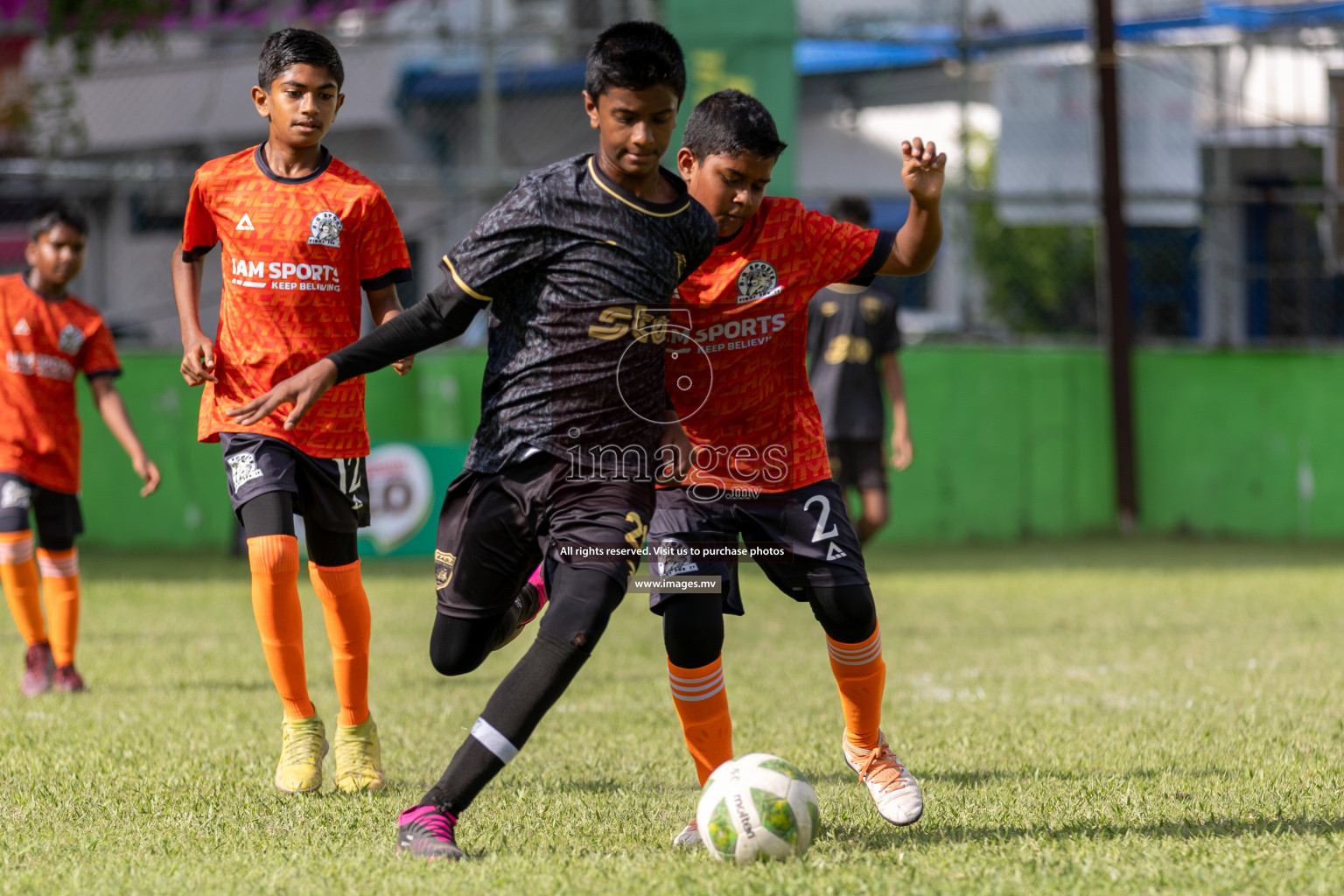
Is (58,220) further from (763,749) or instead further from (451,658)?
(763,749)

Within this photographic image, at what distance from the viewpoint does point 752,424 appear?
3902 mm

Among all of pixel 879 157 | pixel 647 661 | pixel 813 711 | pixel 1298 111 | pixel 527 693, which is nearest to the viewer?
pixel 527 693

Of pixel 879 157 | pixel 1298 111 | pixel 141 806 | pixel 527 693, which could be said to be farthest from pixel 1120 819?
pixel 879 157

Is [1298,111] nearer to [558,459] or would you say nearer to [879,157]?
[879,157]

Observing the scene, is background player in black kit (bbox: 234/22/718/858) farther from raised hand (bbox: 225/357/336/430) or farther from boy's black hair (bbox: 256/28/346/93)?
boy's black hair (bbox: 256/28/346/93)

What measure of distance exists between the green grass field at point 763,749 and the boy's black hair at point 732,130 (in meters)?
1.68

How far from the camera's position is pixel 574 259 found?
3.42m

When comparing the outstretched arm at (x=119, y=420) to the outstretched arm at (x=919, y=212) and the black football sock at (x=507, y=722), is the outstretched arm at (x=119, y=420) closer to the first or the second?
the black football sock at (x=507, y=722)

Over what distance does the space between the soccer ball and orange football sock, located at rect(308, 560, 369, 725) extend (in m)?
1.34

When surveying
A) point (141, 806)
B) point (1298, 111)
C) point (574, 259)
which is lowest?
point (141, 806)

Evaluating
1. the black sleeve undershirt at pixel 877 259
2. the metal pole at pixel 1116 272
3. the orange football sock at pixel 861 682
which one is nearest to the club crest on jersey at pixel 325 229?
the black sleeve undershirt at pixel 877 259

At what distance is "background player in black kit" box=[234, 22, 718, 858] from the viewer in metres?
3.33

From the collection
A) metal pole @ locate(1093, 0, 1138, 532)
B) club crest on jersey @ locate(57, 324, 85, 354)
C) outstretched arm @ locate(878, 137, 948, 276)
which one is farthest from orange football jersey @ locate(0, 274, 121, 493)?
metal pole @ locate(1093, 0, 1138, 532)

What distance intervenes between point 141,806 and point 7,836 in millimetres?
383
